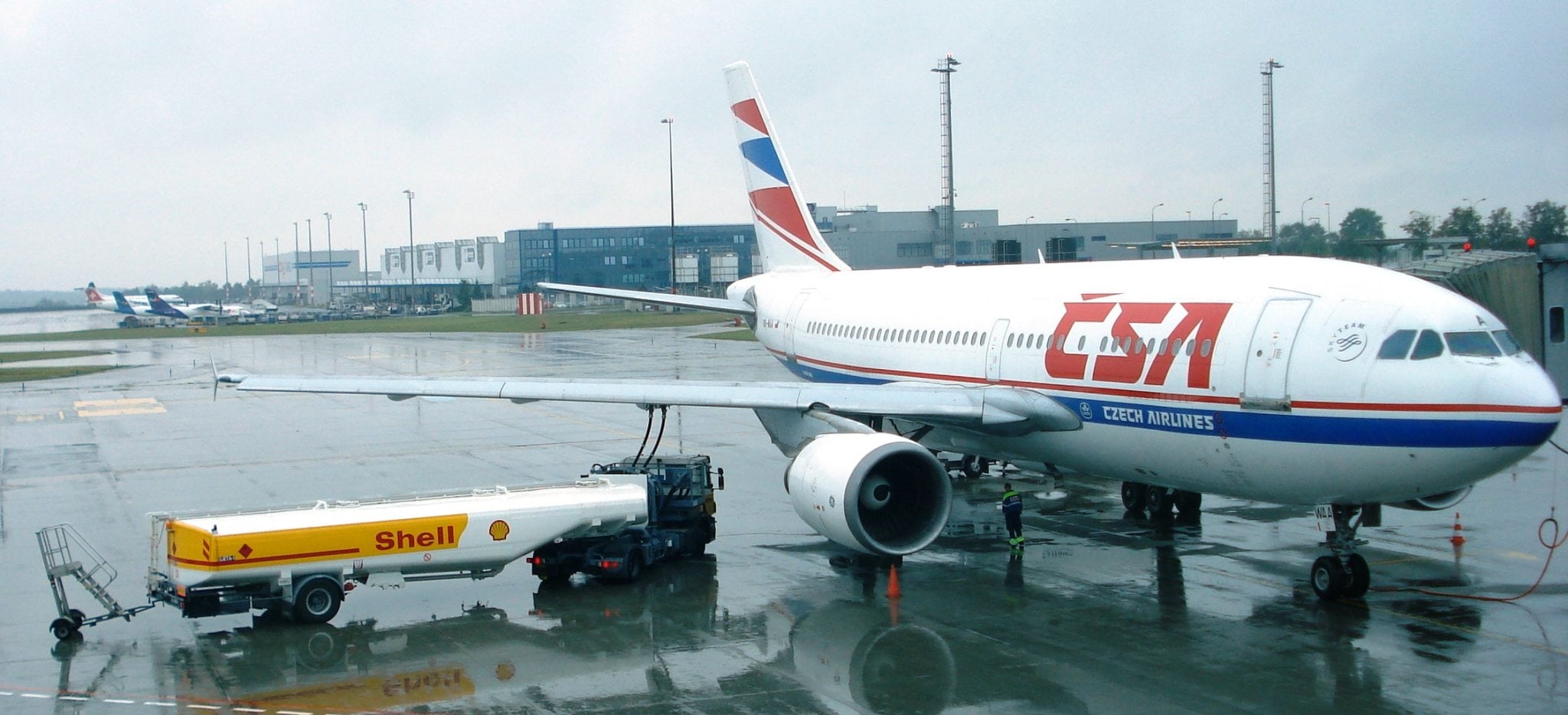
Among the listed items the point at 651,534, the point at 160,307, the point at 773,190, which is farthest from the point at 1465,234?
the point at 160,307

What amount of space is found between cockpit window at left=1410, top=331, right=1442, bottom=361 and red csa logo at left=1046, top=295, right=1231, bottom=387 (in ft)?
8.15

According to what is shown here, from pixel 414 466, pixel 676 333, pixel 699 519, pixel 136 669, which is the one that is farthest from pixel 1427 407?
pixel 676 333

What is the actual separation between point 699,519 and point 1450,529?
12.3m

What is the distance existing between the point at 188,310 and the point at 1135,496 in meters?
141

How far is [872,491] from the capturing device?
18.0 m

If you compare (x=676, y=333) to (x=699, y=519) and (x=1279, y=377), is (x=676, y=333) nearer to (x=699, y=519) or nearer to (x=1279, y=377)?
(x=699, y=519)

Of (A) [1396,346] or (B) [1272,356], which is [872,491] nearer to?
(B) [1272,356]

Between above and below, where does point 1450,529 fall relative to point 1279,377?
below

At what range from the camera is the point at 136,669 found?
1480cm

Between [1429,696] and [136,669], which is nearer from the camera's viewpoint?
[1429,696]

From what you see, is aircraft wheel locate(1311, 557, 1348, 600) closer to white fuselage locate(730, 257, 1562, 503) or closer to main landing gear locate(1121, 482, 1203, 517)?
white fuselage locate(730, 257, 1562, 503)

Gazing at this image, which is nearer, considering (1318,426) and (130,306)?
(1318,426)

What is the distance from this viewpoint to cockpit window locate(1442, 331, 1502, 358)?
48.8ft

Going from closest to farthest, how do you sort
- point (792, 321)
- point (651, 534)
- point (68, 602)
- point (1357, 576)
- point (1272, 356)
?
point (1272, 356) < point (1357, 576) < point (68, 602) < point (651, 534) < point (792, 321)
